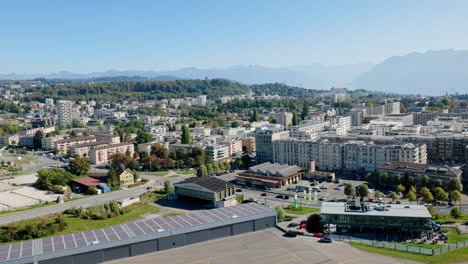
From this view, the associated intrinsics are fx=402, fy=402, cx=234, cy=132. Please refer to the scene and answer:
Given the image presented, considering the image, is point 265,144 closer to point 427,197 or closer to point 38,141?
point 427,197

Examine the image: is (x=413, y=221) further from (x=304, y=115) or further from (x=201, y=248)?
(x=304, y=115)

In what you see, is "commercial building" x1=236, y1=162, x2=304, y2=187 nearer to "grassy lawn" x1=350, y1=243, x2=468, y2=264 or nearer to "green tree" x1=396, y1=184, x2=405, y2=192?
"green tree" x1=396, y1=184, x2=405, y2=192

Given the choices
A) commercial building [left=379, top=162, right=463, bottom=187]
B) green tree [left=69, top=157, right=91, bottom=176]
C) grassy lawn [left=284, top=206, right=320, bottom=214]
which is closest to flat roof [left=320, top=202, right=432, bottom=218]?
grassy lawn [left=284, top=206, right=320, bottom=214]

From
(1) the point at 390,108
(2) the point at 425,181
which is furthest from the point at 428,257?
(1) the point at 390,108

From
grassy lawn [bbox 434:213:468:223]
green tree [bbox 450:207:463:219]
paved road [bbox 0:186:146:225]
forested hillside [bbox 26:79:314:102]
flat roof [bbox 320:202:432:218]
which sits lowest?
paved road [bbox 0:186:146:225]

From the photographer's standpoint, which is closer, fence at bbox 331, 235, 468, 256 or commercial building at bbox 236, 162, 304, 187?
fence at bbox 331, 235, 468, 256

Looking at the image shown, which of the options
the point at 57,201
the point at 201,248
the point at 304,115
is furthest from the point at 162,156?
the point at 304,115
